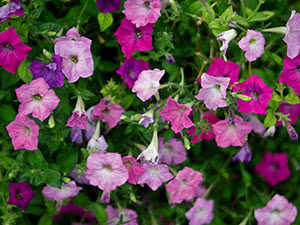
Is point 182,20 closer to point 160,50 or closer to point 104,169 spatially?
point 160,50

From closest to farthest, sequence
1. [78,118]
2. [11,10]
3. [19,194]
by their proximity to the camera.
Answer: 1. [11,10]
2. [78,118]
3. [19,194]

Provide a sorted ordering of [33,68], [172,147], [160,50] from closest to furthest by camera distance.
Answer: [33,68] < [160,50] < [172,147]

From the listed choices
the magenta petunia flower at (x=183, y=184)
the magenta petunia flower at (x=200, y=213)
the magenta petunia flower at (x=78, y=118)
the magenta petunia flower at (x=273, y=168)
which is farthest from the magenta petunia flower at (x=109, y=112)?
the magenta petunia flower at (x=273, y=168)

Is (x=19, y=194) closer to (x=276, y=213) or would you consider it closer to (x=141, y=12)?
(x=141, y=12)

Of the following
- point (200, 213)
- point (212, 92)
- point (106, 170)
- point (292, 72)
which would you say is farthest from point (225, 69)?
point (200, 213)

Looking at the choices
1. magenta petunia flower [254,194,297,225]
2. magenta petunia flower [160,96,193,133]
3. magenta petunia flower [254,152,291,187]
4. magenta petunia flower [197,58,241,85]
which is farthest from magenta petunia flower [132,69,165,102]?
magenta petunia flower [254,152,291,187]

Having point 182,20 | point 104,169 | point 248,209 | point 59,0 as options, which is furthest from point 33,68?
point 248,209
